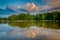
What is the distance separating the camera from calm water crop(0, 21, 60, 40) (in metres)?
2.20

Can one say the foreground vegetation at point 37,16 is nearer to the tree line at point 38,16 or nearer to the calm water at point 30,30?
the tree line at point 38,16

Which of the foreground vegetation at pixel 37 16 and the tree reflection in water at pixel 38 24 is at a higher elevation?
the foreground vegetation at pixel 37 16

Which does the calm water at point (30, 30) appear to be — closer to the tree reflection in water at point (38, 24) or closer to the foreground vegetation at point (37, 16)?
the tree reflection in water at point (38, 24)

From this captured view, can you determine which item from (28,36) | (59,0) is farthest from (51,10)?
(28,36)

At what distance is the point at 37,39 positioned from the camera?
84.9 inches

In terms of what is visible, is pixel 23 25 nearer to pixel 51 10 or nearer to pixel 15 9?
pixel 15 9

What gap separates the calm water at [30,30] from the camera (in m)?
2.20

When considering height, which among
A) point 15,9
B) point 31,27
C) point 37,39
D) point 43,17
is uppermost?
point 15,9

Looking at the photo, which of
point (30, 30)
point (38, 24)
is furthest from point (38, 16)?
point (30, 30)

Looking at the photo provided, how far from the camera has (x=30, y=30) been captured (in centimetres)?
232

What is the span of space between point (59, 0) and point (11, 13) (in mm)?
985

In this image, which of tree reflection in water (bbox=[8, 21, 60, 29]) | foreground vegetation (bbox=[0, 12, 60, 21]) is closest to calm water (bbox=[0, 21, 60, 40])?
tree reflection in water (bbox=[8, 21, 60, 29])

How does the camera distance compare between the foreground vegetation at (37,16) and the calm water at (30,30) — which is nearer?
the calm water at (30,30)

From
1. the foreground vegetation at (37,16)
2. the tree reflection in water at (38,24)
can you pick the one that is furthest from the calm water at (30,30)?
the foreground vegetation at (37,16)
